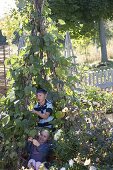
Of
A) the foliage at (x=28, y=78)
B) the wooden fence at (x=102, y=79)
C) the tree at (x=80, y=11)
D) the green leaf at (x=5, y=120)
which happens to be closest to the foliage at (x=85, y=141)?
the foliage at (x=28, y=78)

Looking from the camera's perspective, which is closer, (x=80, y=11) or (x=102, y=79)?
(x=102, y=79)

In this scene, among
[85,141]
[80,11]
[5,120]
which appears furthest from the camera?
[80,11]

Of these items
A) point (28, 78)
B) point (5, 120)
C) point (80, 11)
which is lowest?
point (5, 120)

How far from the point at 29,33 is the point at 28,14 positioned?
24 centimetres

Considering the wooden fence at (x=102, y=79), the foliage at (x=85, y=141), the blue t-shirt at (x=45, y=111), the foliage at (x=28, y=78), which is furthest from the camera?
the wooden fence at (x=102, y=79)

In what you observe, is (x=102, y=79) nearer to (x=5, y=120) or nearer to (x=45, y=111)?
(x=45, y=111)

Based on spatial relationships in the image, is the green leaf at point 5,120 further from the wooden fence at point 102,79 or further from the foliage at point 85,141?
the wooden fence at point 102,79

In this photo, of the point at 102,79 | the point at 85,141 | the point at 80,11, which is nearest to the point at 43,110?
the point at 85,141

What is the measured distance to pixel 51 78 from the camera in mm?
4898

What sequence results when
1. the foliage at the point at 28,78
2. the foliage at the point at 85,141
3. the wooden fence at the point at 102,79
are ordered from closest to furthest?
the foliage at the point at 85,141 < the foliage at the point at 28,78 < the wooden fence at the point at 102,79

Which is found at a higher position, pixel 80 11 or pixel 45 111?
pixel 80 11

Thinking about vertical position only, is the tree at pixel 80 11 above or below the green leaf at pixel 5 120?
Answer: above

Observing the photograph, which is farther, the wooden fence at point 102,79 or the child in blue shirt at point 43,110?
the wooden fence at point 102,79

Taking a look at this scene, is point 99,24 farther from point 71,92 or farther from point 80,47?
point 71,92
